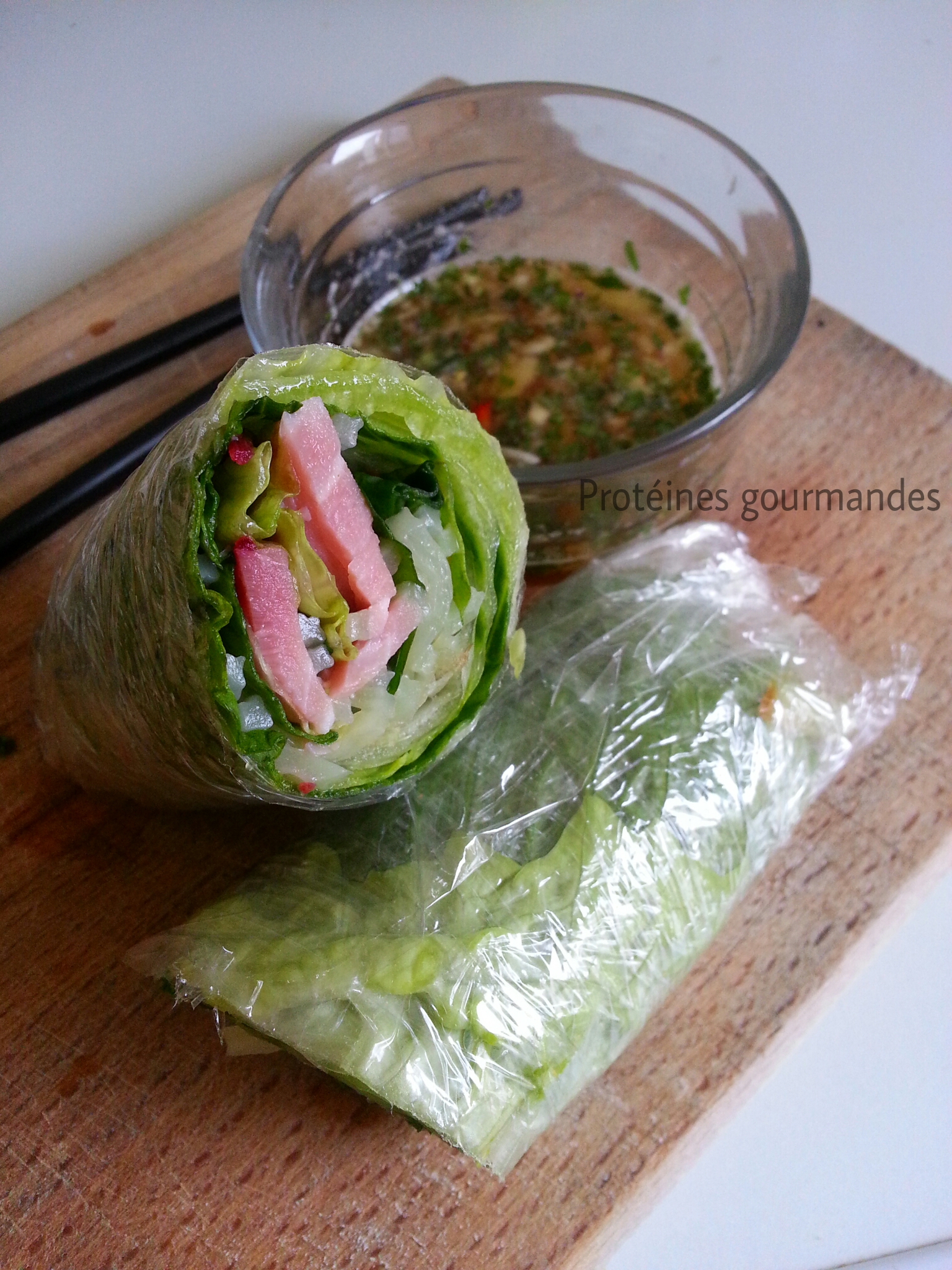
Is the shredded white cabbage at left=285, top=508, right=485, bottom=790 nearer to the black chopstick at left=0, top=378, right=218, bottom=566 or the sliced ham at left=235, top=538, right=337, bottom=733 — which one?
the sliced ham at left=235, top=538, right=337, bottom=733

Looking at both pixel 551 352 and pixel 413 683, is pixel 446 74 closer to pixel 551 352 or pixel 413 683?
pixel 551 352

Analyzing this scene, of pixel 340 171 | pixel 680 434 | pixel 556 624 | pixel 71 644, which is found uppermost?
pixel 340 171

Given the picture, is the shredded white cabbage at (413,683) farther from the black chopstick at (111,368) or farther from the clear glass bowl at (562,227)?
the black chopstick at (111,368)

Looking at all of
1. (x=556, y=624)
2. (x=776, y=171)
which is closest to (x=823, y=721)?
(x=556, y=624)

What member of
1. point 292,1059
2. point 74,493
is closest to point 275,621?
point 292,1059

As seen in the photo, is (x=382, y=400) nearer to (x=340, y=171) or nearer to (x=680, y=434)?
(x=680, y=434)

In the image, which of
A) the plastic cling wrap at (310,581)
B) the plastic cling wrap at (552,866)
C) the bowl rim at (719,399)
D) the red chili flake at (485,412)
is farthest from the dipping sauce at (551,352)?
the plastic cling wrap at (310,581)

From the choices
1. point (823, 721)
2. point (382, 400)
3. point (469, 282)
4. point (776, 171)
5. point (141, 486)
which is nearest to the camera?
point (382, 400)
